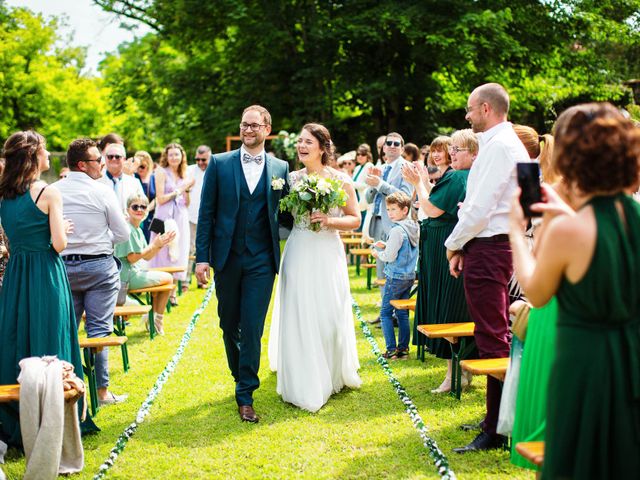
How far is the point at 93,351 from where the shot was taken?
6.59 m

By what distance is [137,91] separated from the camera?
28844mm

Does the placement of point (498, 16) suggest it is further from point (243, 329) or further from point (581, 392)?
point (581, 392)

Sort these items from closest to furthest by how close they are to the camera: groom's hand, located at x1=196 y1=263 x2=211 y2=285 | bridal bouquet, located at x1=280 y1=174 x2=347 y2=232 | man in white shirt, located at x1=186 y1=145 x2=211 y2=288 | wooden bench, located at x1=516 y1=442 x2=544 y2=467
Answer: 1. wooden bench, located at x1=516 y1=442 x2=544 y2=467
2. groom's hand, located at x1=196 y1=263 x2=211 y2=285
3. bridal bouquet, located at x1=280 y1=174 x2=347 y2=232
4. man in white shirt, located at x1=186 y1=145 x2=211 y2=288

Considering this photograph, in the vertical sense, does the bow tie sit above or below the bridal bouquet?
above

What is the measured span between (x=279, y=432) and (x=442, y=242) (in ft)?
7.97

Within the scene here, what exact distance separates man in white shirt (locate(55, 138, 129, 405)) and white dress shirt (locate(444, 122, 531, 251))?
3.18 metres

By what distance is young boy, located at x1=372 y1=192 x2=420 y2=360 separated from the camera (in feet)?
27.6

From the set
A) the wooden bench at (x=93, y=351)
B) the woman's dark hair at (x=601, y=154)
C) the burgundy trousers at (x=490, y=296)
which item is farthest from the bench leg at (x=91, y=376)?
the woman's dark hair at (x=601, y=154)

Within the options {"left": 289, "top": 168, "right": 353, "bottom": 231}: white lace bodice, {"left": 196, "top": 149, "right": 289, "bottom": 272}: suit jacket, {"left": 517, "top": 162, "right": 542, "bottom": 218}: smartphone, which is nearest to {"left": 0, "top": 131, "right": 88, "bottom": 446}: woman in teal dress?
{"left": 196, "top": 149, "right": 289, "bottom": 272}: suit jacket

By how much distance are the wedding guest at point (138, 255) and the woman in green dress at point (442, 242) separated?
2.84 meters

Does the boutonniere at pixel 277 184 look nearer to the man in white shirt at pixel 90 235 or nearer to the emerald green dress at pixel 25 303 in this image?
the man in white shirt at pixel 90 235

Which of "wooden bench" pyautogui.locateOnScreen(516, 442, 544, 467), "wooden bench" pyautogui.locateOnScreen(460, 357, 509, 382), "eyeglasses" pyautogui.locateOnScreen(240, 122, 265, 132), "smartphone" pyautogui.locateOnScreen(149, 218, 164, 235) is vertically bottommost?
"wooden bench" pyautogui.locateOnScreen(516, 442, 544, 467)

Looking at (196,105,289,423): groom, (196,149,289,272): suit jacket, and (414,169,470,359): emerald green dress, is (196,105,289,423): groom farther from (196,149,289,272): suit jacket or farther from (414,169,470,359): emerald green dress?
(414,169,470,359): emerald green dress

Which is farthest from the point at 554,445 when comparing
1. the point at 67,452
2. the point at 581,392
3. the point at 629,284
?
the point at 67,452
